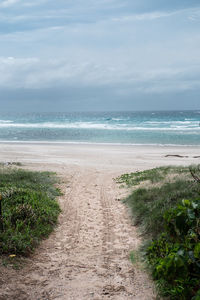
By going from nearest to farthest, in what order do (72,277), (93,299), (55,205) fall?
(93,299)
(72,277)
(55,205)

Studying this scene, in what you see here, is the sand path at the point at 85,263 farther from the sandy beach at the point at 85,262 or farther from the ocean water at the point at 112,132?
the ocean water at the point at 112,132

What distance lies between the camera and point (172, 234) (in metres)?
3.99

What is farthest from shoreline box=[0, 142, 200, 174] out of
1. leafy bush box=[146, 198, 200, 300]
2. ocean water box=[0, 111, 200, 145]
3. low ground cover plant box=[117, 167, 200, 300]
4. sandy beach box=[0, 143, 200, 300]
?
leafy bush box=[146, 198, 200, 300]

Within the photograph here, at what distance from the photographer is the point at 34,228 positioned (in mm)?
6434

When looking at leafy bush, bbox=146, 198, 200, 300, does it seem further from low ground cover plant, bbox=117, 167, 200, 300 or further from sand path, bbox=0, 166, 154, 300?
sand path, bbox=0, 166, 154, 300

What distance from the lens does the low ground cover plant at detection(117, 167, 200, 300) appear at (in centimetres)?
342

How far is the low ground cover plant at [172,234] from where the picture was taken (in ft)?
11.2

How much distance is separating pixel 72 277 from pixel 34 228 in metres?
1.90

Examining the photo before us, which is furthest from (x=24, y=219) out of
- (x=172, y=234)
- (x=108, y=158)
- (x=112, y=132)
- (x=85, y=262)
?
(x=112, y=132)

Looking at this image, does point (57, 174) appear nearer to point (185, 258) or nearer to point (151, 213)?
point (151, 213)

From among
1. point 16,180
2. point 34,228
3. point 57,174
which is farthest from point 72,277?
point 57,174

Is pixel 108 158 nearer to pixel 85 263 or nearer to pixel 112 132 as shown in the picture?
pixel 85 263

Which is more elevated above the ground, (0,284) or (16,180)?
(16,180)

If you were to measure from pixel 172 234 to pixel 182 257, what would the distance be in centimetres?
73
